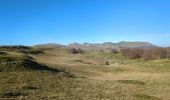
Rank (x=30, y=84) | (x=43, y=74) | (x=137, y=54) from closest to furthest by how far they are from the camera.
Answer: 1. (x=30, y=84)
2. (x=43, y=74)
3. (x=137, y=54)

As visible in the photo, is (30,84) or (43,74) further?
(43,74)

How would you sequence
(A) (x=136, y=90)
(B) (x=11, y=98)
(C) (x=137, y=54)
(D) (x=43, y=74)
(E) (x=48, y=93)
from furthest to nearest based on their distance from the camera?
(C) (x=137, y=54) → (D) (x=43, y=74) → (A) (x=136, y=90) → (E) (x=48, y=93) → (B) (x=11, y=98)

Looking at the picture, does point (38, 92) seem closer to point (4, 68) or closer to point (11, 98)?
point (11, 98)

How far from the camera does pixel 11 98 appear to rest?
25719 millimetres

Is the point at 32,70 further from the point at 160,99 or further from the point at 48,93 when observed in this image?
the point at 160,99

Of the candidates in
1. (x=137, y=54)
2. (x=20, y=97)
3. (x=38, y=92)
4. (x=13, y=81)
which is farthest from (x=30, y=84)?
(x=137, y=54)

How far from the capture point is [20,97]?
26297 mm

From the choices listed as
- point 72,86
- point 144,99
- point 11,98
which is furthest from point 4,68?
point 144,99

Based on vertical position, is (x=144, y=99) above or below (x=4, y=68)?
below

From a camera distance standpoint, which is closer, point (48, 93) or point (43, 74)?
point (48, 93)

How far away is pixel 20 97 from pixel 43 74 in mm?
14629

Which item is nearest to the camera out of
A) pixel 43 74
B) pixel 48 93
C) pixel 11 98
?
pixel 11 98

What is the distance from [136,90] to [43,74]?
12.2 meters

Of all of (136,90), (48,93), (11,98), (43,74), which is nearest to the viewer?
(11,98)
